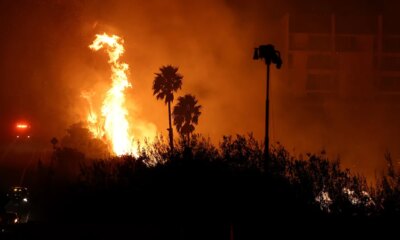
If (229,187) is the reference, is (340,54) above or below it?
above

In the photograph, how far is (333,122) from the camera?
95875mm

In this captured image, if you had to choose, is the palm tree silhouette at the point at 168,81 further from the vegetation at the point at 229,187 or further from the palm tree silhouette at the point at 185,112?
the vegetation at the point at 229,187

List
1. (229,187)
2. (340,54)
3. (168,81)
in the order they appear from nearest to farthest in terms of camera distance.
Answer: (229,187), (168,81), (340,54)

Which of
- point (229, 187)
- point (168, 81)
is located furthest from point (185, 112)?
point (229, 187)

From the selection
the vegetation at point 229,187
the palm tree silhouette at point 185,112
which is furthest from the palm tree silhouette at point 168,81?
the vegetation at point 229,187

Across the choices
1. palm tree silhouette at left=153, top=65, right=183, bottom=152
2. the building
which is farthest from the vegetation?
the building

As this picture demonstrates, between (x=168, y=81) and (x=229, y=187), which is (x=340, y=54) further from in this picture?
(x=229, y=187)

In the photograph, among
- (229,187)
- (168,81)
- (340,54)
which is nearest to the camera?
(229,187)

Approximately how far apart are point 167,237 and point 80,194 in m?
5.62

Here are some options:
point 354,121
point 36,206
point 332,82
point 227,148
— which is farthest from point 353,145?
point 227,148

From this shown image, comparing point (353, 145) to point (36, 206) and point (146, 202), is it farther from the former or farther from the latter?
point (146, 202)

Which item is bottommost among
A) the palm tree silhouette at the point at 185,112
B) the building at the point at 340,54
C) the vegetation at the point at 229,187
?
the vegetation at the point at 229,187

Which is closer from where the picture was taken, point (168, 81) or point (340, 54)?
point (168, 81)

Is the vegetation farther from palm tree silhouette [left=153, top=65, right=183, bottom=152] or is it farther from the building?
the building
